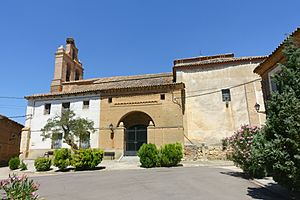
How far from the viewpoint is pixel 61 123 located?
64.2ft

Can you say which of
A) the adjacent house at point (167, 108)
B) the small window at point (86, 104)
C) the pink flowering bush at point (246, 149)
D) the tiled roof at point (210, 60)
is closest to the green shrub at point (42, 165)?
the adjacent house at point (167, 108)

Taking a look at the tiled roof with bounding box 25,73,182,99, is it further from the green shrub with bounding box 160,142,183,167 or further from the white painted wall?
the green shrub with bounding box 160,142,183,167

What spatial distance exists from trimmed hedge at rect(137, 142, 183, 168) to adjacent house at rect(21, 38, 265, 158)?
4760mm

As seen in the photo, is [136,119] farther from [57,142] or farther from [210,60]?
[210,60]

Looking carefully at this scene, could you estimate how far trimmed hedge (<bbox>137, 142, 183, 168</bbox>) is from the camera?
51.2 ft

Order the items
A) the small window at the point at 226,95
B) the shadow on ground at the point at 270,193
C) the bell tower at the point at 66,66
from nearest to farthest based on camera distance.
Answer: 1. the shadow on ground at the point at 270,193
2. the small window at the point at 226,95
3. the bell tower at the point at 66,66

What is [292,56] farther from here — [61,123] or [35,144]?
[35,144]

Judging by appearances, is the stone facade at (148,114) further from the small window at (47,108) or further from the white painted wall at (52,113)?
the small window at (47,108)

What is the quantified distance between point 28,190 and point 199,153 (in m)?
17.5

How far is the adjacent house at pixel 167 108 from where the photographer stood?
2147 centimetres

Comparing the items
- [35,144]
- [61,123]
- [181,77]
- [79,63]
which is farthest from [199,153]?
[79,63]

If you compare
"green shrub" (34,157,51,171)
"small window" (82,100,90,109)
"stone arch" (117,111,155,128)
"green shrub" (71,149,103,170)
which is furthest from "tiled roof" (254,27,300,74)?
"small window" (82,100,90,109)

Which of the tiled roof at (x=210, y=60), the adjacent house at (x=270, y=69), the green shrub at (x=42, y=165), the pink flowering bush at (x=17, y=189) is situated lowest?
the green shrub at (x=42, y=165)

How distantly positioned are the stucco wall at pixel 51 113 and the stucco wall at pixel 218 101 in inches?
337
